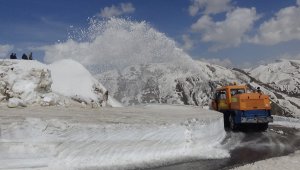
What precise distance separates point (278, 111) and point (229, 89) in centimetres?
2642

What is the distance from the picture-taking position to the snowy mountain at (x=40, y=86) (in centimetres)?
2039

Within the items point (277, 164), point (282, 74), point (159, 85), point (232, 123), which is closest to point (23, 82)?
point (232, 123)

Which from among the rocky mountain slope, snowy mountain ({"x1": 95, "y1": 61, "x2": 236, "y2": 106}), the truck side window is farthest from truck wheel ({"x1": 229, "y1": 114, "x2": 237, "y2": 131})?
the rocky mountain slope

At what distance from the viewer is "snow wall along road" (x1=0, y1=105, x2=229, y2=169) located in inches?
460

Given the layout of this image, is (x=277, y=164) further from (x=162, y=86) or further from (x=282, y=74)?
(x=282, y=74)

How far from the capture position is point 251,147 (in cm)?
1781

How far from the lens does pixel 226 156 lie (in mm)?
15352

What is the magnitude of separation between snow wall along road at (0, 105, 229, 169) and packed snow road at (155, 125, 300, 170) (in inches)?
25.9

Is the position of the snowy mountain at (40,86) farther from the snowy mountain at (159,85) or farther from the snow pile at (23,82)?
the snowy mountain at (159,85)

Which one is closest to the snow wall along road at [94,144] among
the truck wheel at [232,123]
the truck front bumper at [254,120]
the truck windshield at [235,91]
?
the truck front bumper at [254,120]

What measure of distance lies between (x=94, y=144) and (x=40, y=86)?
360 inches

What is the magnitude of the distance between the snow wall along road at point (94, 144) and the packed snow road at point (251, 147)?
66 cm

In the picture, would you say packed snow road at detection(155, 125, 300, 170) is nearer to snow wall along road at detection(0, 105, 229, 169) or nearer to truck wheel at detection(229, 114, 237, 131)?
snow wall along road at detection(0, 105, 229, 169)

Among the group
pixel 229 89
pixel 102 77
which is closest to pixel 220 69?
pixel 102 77
